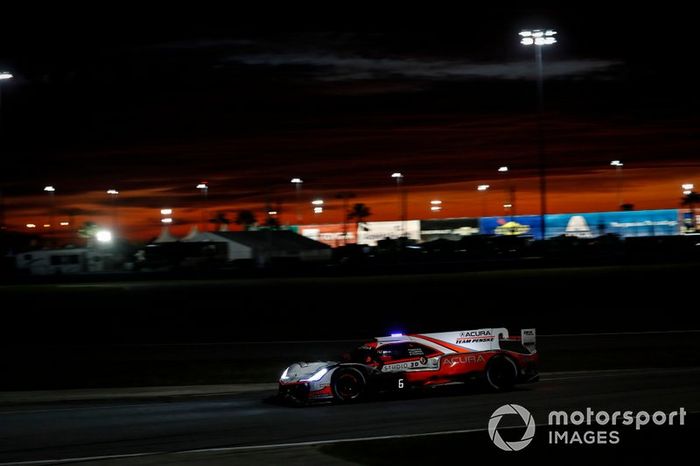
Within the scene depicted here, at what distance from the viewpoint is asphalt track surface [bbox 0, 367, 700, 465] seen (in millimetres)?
11453

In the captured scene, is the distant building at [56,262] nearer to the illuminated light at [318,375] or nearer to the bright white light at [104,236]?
the bright white light at [104,236]

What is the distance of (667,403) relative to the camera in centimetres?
1377

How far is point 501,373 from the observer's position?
52.0 ft

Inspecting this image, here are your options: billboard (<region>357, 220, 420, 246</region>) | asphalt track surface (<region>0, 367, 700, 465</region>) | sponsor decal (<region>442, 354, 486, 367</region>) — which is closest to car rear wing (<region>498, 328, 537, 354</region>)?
sponsor decal (<region>442, 354, 486, 367</region>)

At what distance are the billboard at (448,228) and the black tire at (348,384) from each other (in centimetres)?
6877

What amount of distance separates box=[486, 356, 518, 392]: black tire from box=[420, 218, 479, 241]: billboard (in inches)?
2677

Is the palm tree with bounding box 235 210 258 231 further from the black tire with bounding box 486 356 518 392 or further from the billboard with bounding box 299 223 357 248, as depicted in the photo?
the black tire with bounding box 486 356 518 392

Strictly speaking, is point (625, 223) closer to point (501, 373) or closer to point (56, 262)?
point (56, 262)

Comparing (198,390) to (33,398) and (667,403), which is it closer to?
(33,398)

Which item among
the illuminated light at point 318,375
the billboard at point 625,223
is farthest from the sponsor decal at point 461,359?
the billboard at point 625,223

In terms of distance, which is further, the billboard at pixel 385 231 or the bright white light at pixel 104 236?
the billboard at pixel 385 231

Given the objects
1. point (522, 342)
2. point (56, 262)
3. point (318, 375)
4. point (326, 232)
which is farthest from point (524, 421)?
point (326, 232)

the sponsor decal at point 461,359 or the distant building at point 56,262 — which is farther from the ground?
the distant building at point 56,262

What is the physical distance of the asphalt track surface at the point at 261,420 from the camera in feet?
37.6
